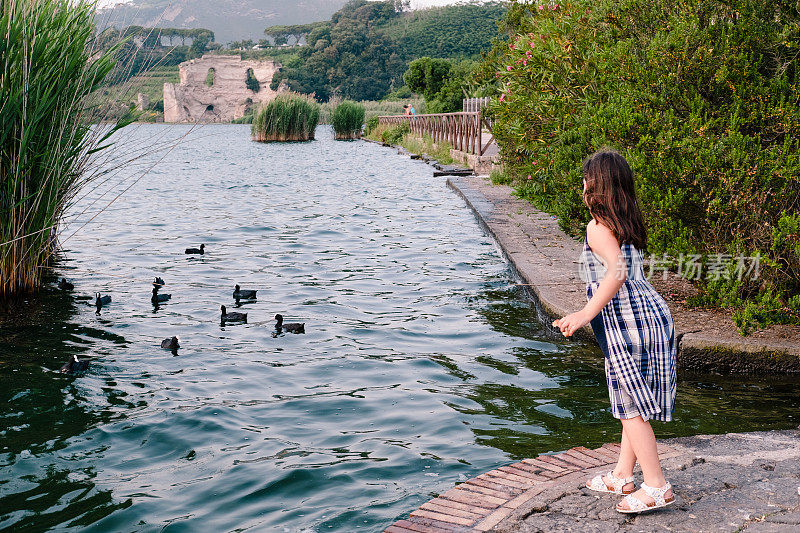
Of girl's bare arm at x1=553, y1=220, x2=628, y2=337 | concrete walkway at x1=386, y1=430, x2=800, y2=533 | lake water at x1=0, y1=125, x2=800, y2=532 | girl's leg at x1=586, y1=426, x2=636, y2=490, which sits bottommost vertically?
lake water at x1=0, y1=125, x2=800, y2=532

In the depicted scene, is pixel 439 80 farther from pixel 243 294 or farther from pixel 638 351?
pixel 638 351

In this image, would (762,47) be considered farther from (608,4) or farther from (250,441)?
(250,441)

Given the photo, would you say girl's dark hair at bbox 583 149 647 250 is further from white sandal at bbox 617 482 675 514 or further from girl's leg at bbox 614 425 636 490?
white sandal at bbox 617 482 675 514

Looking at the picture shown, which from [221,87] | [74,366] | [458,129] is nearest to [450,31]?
[221,87]

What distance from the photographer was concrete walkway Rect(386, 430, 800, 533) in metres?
3.12

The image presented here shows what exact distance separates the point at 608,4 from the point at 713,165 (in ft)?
9.75

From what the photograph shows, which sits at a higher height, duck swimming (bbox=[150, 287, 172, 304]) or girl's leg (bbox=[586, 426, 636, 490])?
girl's leg (bbox=[586, 426, 636, 490])

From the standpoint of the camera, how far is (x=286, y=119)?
4597cm

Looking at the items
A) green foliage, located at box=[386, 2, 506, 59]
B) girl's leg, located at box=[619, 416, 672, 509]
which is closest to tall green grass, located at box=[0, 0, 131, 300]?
girl's leg, located at box=[619, 416, 672, 509]

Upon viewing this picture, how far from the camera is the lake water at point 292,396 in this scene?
400 cm

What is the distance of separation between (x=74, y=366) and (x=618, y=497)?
4.32 meters

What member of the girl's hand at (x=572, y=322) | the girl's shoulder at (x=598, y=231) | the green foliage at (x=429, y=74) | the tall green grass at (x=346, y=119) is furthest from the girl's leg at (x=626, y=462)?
the tall green grass at (x=346, y=119)

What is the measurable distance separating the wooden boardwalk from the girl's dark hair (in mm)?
1165

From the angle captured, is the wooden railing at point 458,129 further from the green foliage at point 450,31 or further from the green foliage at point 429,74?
the green foliage at point 450,31
